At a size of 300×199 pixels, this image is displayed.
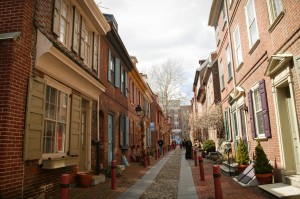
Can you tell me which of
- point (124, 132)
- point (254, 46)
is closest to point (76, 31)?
point (254, 46)

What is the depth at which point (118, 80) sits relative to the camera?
14.7 metres

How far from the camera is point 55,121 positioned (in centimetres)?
730

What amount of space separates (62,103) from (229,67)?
931 centimetres

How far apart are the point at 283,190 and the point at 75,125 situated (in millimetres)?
6064

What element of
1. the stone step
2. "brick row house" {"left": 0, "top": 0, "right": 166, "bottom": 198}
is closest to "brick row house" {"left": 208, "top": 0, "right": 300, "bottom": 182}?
the stone step

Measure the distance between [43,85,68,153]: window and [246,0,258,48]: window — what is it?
22.1 feet

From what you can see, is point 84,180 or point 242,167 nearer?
point 84,180

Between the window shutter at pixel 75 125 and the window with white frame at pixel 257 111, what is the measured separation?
20.1ft

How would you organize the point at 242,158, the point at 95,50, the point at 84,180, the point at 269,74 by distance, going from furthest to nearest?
the point at 95,50 < the point at 242,158 < the point at 84,180 < the point at 269,74

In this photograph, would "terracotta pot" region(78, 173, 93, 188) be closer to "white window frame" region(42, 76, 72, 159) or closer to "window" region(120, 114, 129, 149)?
"white window frame" region(42, 76, 72, 159)

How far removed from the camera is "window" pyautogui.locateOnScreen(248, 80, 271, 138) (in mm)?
8445

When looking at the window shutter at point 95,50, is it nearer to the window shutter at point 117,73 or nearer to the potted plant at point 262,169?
the window shutter at point 117,73

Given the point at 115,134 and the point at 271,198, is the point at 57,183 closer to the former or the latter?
the point at 271,198

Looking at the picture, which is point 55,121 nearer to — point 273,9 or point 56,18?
point 56,18
